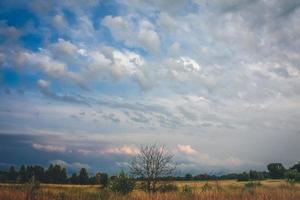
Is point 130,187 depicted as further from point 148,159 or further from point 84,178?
point 84,178

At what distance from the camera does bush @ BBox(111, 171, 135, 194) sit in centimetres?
2551

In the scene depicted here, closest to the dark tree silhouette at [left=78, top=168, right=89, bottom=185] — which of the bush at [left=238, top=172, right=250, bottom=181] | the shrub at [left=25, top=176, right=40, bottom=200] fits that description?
the bush at [left=238, top=172, right=250, bottom=181]

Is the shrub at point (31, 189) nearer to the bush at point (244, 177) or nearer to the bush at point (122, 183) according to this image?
the bush at point (122, 183)

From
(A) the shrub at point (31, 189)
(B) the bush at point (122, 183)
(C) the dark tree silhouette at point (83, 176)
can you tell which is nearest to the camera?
(A) the shrub at point (31, 189)

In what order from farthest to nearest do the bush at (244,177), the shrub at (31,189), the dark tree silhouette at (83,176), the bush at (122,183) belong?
the dark tree silhouette at (83,176) < the bush at (244,177) < the bush at (122,183) < the shrub at (31,189)

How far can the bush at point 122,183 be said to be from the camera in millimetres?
25509

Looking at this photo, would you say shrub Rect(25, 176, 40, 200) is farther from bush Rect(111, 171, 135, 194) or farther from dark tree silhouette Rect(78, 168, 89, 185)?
dark tree silhouette Rect(78, 168, 89, 185)

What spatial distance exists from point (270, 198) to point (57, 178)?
96.9 metres

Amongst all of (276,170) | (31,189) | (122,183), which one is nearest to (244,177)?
(276,170)

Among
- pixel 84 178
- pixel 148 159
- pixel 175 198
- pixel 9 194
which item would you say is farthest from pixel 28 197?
pixel 84 178

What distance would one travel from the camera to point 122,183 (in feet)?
84.6

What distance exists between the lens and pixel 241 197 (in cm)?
1836

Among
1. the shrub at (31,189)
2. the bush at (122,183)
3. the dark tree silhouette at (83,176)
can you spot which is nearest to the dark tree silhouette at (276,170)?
the dark tree silhouette at (83,176)

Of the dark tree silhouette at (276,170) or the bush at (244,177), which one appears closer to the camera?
the bush at (244,177)
